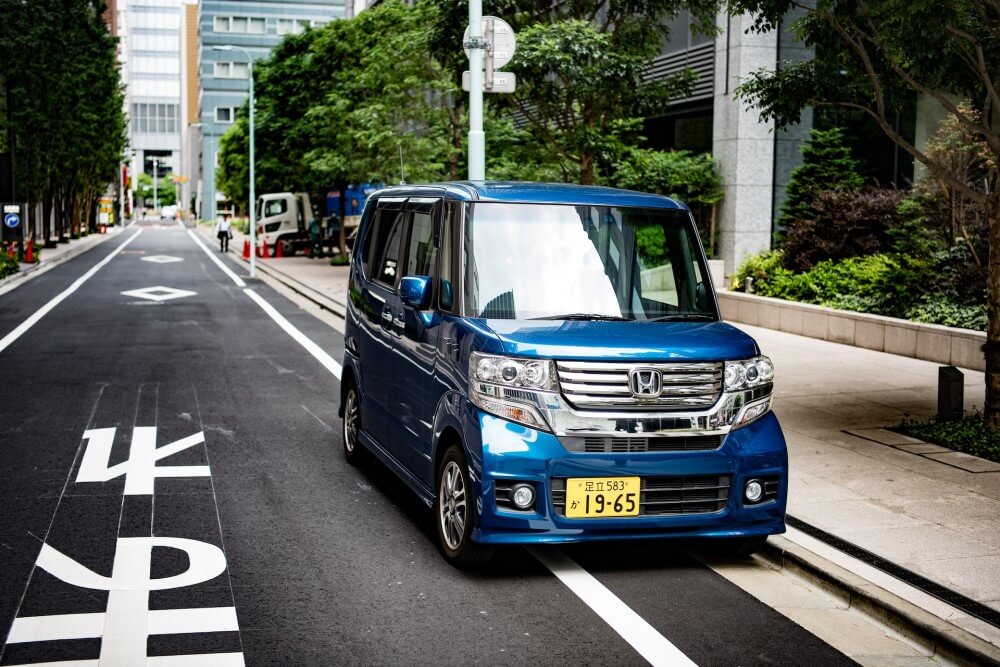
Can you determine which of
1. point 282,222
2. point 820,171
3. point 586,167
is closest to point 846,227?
point 820,171

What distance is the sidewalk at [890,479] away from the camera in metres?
6.45

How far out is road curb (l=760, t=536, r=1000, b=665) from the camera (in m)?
5.17

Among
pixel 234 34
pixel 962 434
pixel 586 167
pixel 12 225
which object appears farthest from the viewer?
pixel 234 34

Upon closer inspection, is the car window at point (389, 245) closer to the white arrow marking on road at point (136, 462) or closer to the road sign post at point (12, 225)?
the white arrow marking on road at point (136, 462)

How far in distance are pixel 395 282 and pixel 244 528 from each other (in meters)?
1.92

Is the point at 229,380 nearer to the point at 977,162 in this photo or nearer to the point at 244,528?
the point at 244,528

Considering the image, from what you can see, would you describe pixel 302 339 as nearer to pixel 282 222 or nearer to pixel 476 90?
pixel 476 90

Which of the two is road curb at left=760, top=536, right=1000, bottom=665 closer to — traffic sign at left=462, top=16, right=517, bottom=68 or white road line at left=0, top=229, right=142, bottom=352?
traffic sign at left=462, top=16, right=517, bottom=68

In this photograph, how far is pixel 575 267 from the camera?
22.5 ft

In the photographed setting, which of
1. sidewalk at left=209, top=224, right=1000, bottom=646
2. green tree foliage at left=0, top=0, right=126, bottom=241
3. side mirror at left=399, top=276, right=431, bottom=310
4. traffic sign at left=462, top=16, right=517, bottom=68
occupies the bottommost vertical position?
sidewalk at left=209, top=224, right=1000, bottom=646

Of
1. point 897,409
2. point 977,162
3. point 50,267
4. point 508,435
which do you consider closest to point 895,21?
point 897,409

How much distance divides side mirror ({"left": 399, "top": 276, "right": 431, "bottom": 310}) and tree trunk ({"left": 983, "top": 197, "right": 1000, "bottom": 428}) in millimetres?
5468

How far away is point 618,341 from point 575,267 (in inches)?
31.0

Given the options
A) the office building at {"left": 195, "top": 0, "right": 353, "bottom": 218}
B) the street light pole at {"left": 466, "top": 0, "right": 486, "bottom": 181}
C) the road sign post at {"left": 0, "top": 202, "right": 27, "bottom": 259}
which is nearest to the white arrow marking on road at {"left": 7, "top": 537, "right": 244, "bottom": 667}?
the street light pole at {"left": 466, "top": 0, "right": 486, "bottom": 181}
